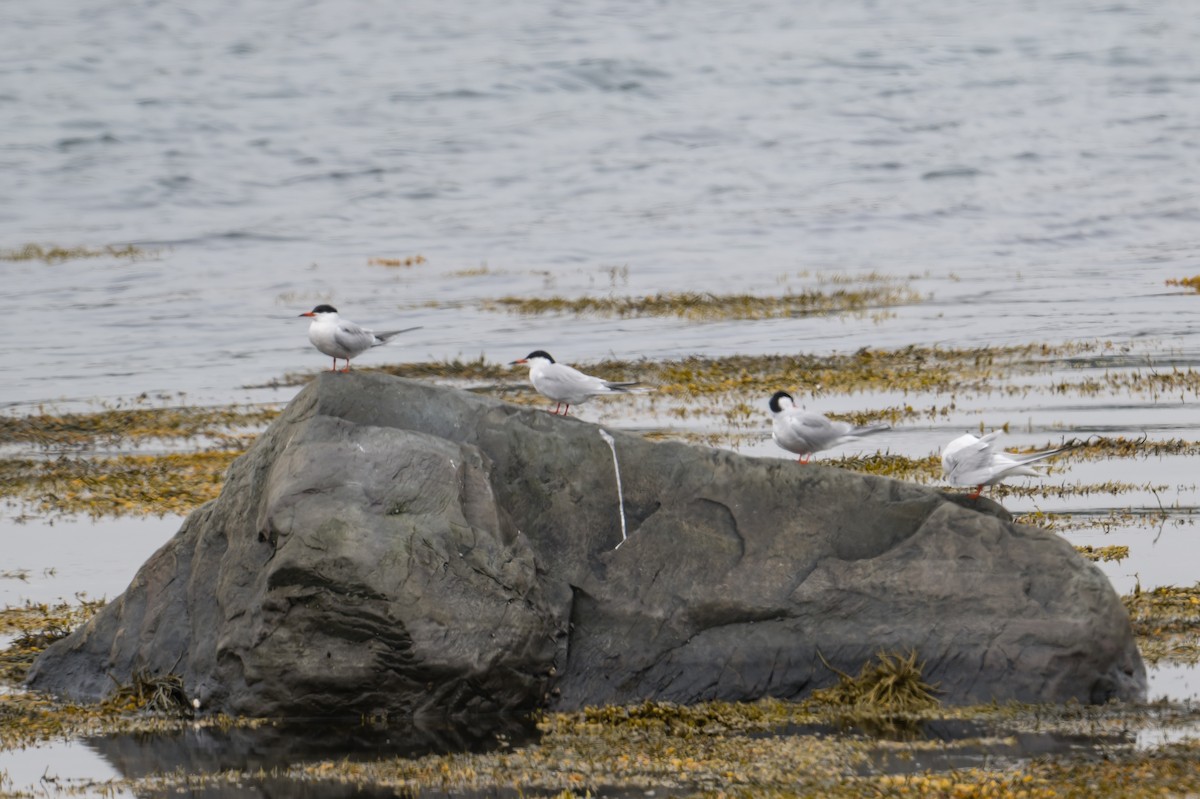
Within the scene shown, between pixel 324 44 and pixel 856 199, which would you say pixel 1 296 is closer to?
pixel 856 199

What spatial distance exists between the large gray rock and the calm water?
1350 millimetres

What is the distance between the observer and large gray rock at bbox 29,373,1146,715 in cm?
962

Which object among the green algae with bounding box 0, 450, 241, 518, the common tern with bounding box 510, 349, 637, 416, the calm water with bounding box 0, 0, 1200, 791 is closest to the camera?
the common tern with bounding box 510, 349, 637, 416

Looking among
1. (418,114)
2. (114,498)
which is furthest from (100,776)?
(418,114)

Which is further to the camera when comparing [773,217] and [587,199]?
[587,199]

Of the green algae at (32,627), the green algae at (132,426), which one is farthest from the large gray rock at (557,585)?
the green algae at (132,426)

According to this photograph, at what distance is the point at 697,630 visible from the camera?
396 inches

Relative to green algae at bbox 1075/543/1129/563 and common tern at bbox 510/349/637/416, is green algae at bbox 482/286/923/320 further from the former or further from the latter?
green algae at bbox 1075/543/1129/563

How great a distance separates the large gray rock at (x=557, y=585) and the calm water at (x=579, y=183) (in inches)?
53.1

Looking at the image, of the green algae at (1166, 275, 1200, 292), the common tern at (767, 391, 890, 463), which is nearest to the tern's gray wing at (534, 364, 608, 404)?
the common tern at (767, 391, 890, 463)

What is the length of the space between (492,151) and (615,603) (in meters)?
46.4

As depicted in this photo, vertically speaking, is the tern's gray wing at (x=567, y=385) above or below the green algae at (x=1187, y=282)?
above

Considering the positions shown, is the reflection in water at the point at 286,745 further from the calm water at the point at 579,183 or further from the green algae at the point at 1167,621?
the green algae at the point at 1167,621

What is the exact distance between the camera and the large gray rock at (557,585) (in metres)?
9.62
